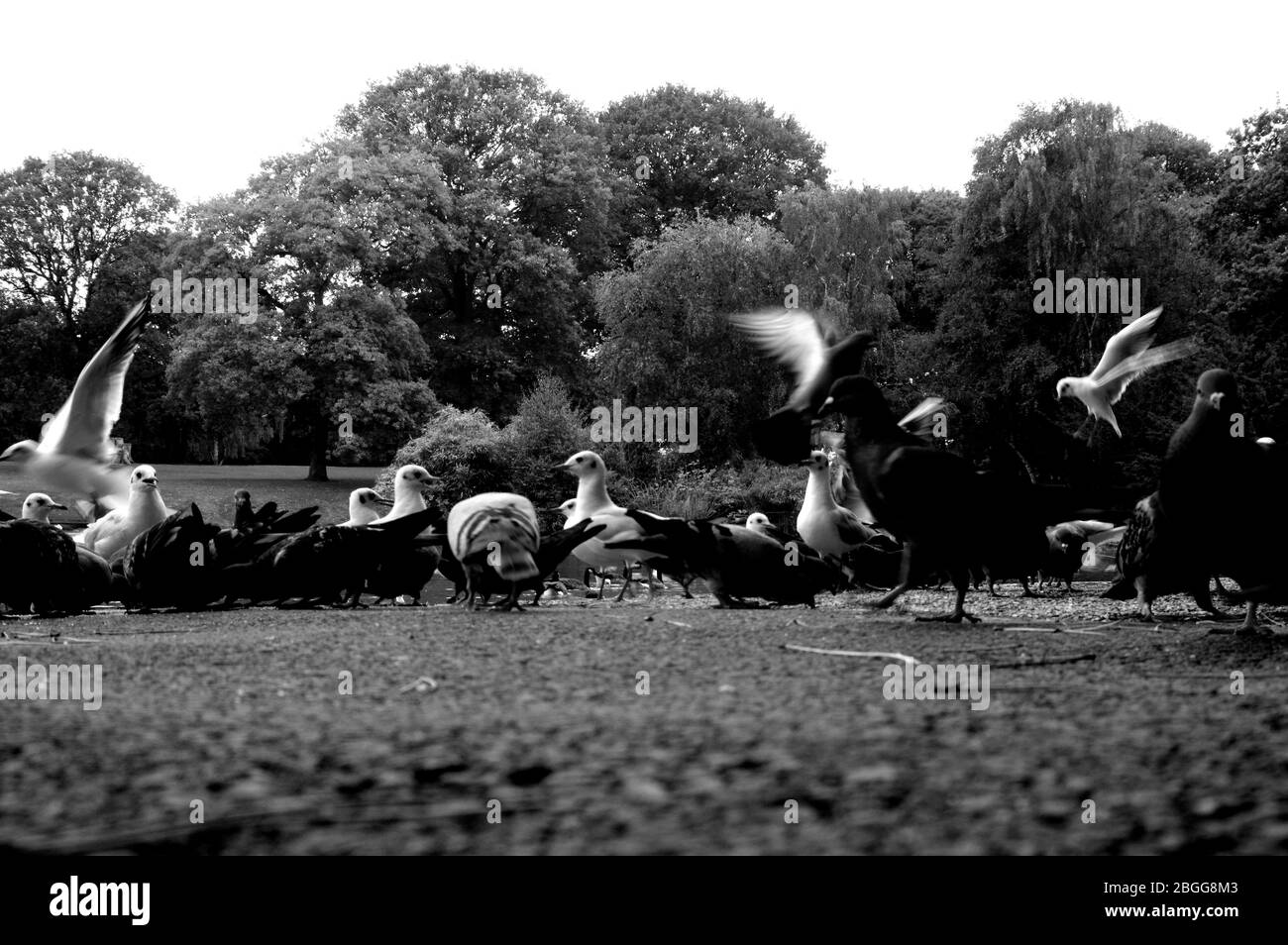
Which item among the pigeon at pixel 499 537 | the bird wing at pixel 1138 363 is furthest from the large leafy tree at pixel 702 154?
the pigeon at pixel 499 537

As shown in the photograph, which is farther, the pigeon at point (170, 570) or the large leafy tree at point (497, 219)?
the large leafy tree at point (497, 219)

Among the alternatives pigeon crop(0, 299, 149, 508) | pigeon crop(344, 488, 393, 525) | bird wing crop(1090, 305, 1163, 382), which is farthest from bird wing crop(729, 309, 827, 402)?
pigeon crop(0, 299, 149, 508)

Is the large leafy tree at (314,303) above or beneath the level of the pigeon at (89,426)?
above

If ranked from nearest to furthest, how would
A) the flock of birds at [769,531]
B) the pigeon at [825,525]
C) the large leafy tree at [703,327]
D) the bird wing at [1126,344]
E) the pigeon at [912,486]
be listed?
the flock of birds at [769,531] → the pigeon at [912,486] → the pigeon at [825,525] → the bird wing at [1126,344] → the large leafy tree at [703,327]

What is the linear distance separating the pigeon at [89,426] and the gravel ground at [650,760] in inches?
305

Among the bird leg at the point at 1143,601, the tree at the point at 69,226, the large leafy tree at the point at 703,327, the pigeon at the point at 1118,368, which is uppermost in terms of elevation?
the tree at the point at 69,226

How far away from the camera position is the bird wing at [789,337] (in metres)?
12.0

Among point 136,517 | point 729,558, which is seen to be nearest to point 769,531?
point 729,558

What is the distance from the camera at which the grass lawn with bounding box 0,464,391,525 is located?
33.1m

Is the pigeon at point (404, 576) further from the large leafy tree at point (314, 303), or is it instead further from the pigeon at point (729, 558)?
the large leafy tree at point (314, 303)

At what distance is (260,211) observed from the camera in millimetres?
38469
